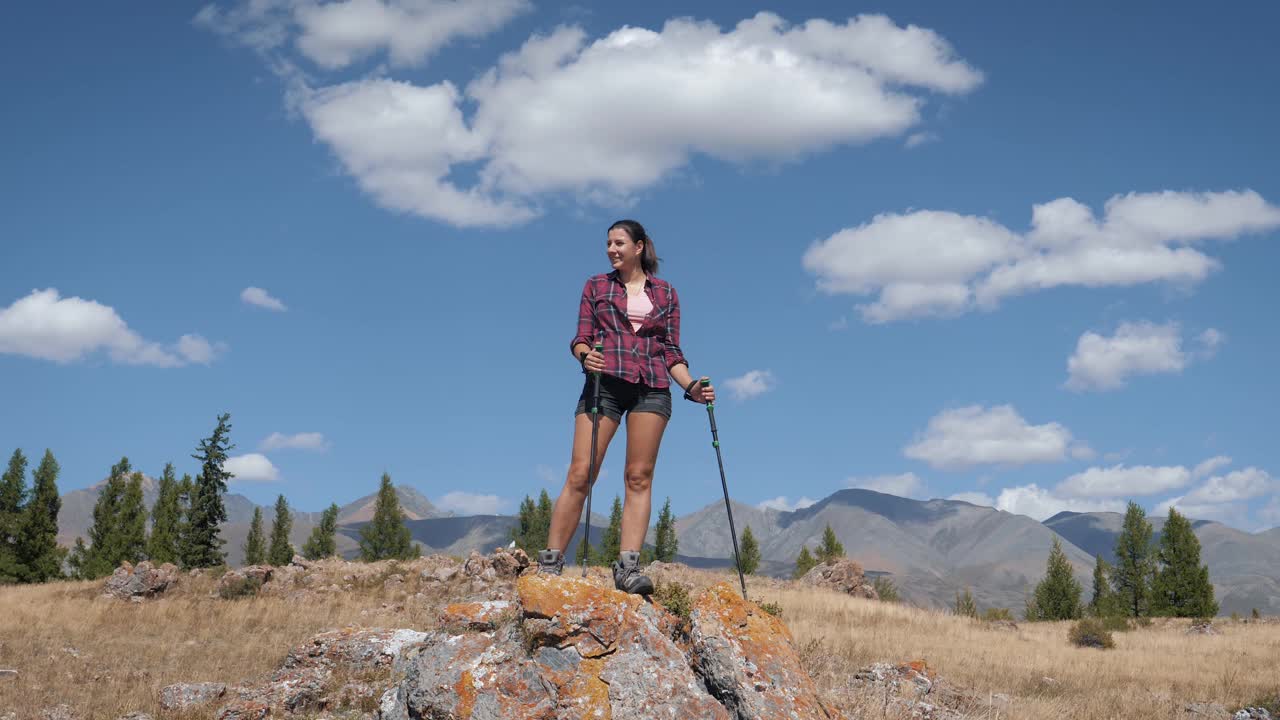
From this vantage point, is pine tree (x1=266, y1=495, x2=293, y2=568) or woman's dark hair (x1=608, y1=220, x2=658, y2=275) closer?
woman's dark hair (x1=608, y1=220, x2=658, y2=275)

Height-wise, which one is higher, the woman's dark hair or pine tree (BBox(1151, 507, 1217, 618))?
the woman's dark hair

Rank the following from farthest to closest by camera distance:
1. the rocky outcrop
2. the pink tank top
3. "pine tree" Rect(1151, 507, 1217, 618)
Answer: "pine tree" Rect(1151, 507, 1217, 618), the rocky outcrop, the pink tank top

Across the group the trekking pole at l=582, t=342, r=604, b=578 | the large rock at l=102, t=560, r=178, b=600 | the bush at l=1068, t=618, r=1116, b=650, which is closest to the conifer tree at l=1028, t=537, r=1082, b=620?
the bush at l=1068, t=618, r=1116, b=650

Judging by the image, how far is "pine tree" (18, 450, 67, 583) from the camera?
159 ft

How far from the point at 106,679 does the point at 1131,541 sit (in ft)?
201

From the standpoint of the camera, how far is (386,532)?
63969 mm

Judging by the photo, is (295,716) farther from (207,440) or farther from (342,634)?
(207,440)

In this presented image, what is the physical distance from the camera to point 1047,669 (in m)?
15.2

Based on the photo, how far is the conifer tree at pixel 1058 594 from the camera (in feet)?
192

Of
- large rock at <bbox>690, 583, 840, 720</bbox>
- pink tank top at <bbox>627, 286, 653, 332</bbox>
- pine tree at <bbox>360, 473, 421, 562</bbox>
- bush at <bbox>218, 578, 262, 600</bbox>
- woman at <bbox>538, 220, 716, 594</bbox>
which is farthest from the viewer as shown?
pine tree at <bbox>360, 473, 421, 562</bbox>

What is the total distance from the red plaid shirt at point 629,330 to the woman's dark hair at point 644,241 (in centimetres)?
11

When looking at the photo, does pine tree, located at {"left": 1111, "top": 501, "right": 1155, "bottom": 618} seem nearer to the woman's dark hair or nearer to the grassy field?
the grassy field

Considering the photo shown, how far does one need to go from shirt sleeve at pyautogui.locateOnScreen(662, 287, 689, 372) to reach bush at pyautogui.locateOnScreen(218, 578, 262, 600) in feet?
61.9

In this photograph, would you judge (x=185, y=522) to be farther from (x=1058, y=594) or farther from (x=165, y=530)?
(x=1058, y=594)
